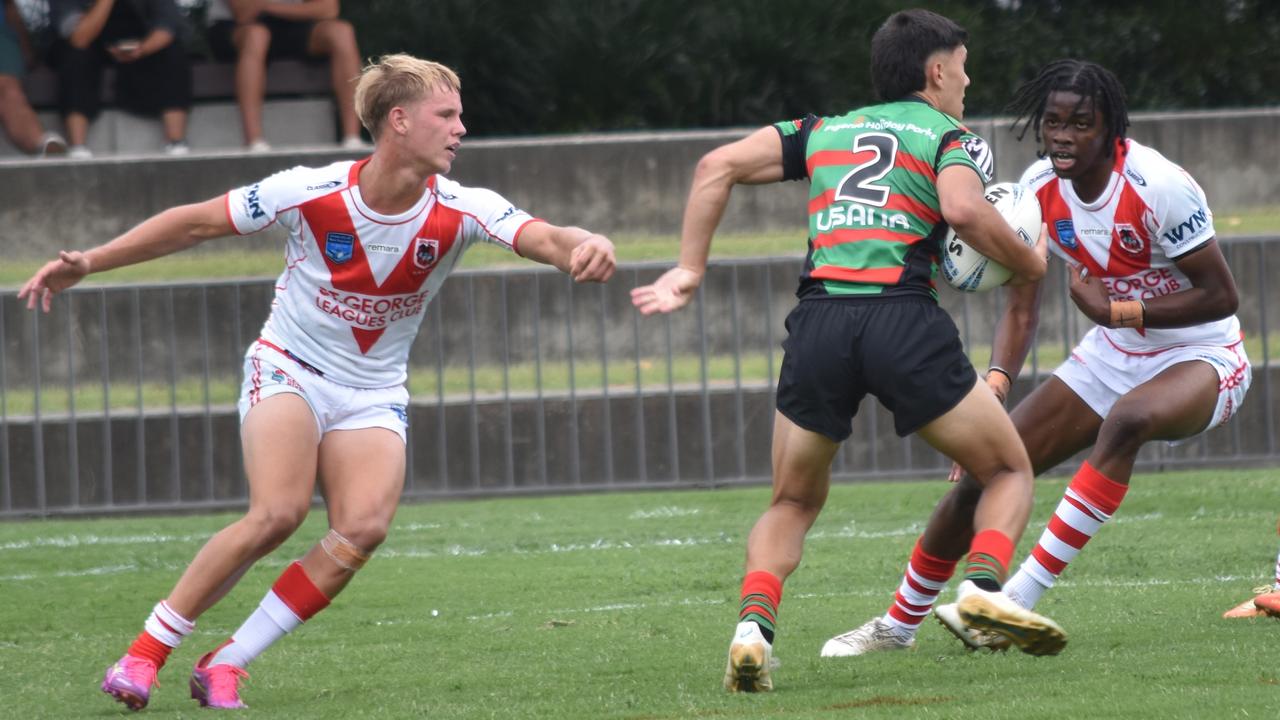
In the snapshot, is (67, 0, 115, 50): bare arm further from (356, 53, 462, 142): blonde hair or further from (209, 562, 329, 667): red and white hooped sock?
(209, 562, 329, 667): red and white hooped sock

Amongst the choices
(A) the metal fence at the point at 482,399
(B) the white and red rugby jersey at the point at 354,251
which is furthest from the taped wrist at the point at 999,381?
(A) the metal fence at the point at 482,399

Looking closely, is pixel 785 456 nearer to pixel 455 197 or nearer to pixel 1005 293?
pixel 455 197

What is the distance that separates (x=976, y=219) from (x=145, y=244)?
2.48 meters

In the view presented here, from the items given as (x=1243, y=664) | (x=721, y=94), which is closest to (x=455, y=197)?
(x=1243, y=664)

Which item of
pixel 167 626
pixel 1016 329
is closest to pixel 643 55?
pixel 1016 329

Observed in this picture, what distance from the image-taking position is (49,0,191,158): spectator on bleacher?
14359mm

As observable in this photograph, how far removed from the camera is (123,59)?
14383mm

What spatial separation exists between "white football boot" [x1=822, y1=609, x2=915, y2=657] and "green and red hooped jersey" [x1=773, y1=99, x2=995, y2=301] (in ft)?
4.27

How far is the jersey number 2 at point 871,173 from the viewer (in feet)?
18.2

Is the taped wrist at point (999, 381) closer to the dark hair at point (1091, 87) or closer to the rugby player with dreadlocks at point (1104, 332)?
the rugby player with dreadlocks at point (1104, 332)

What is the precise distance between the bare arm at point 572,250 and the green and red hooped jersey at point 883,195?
0.62 m

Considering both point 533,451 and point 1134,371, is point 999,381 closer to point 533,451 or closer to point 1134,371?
point 1134,371

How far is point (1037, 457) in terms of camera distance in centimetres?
666

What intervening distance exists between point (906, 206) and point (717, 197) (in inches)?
21.5
